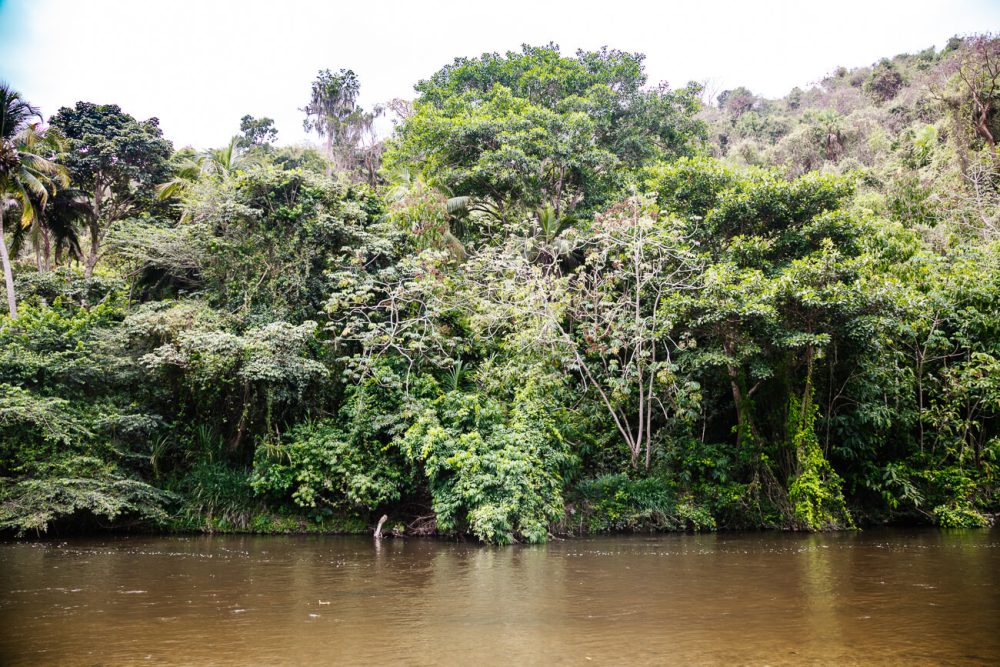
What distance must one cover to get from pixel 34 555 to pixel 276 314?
259 inches

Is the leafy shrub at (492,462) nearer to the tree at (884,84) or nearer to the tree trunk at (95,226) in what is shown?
the tree trunk at (95,226)

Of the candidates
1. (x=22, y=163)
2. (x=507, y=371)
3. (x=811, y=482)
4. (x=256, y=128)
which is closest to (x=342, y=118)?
(x=256, y=128)

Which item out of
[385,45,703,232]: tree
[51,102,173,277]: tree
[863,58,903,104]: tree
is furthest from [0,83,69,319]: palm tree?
[863,58,903,104]: tree

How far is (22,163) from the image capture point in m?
18.5

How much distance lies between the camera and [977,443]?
1465 cm

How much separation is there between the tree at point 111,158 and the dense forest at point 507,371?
432 centimetres

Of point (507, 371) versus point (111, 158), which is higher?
point (111, 158)

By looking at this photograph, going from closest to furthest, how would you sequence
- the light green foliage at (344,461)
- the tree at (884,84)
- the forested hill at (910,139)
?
the light green foliage at (344,461) < the forested hill at (910,139) < the tree at (884,84)

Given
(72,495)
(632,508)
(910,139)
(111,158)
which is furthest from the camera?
(910,139)

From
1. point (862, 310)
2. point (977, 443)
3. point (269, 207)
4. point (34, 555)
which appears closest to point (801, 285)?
point (862, 310)

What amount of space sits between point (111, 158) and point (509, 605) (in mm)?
21669

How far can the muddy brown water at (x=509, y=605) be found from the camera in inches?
198

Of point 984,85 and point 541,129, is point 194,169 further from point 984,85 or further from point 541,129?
point 984,85

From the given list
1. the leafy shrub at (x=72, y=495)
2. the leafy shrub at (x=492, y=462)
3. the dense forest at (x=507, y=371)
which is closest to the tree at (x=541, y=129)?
the dense forest at (x=507, y=371)
